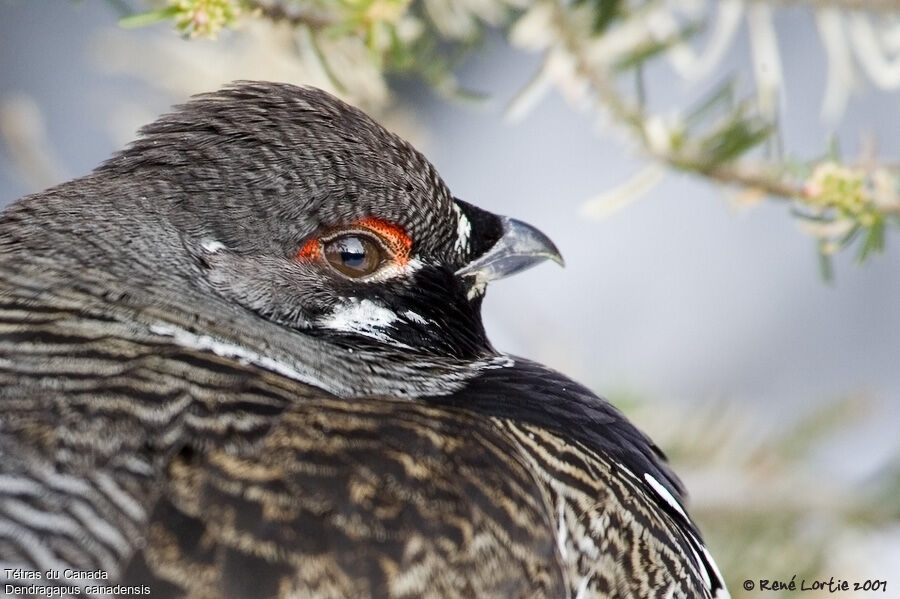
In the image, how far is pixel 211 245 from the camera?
11.1 feet

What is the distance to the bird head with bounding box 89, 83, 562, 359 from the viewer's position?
340cm

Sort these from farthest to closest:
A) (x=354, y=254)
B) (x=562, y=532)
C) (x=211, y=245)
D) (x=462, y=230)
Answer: (x=462, y=230) < (x=354, y=254) < (x=211, y=245) < (x=562, y=532)

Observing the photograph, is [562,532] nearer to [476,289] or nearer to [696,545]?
[696,545]

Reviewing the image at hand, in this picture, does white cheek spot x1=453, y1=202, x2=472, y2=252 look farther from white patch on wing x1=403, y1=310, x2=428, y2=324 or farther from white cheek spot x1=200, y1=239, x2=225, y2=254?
white cheek spot x1=200, y1=239, x2=225, y2=254

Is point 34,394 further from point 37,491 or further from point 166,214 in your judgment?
point 166,214

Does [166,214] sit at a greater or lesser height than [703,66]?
lesser

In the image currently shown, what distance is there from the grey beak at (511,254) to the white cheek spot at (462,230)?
0.06 metres

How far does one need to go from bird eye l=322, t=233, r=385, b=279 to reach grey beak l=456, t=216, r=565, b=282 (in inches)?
12.5

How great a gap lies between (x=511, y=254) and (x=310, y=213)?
2.38ft

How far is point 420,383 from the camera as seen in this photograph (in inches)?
133

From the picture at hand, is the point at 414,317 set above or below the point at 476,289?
below

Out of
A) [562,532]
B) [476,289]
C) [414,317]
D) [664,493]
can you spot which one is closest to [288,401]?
[562,532]

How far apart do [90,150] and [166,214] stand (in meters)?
7.33

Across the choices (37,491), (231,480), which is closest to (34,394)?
(37,491)
